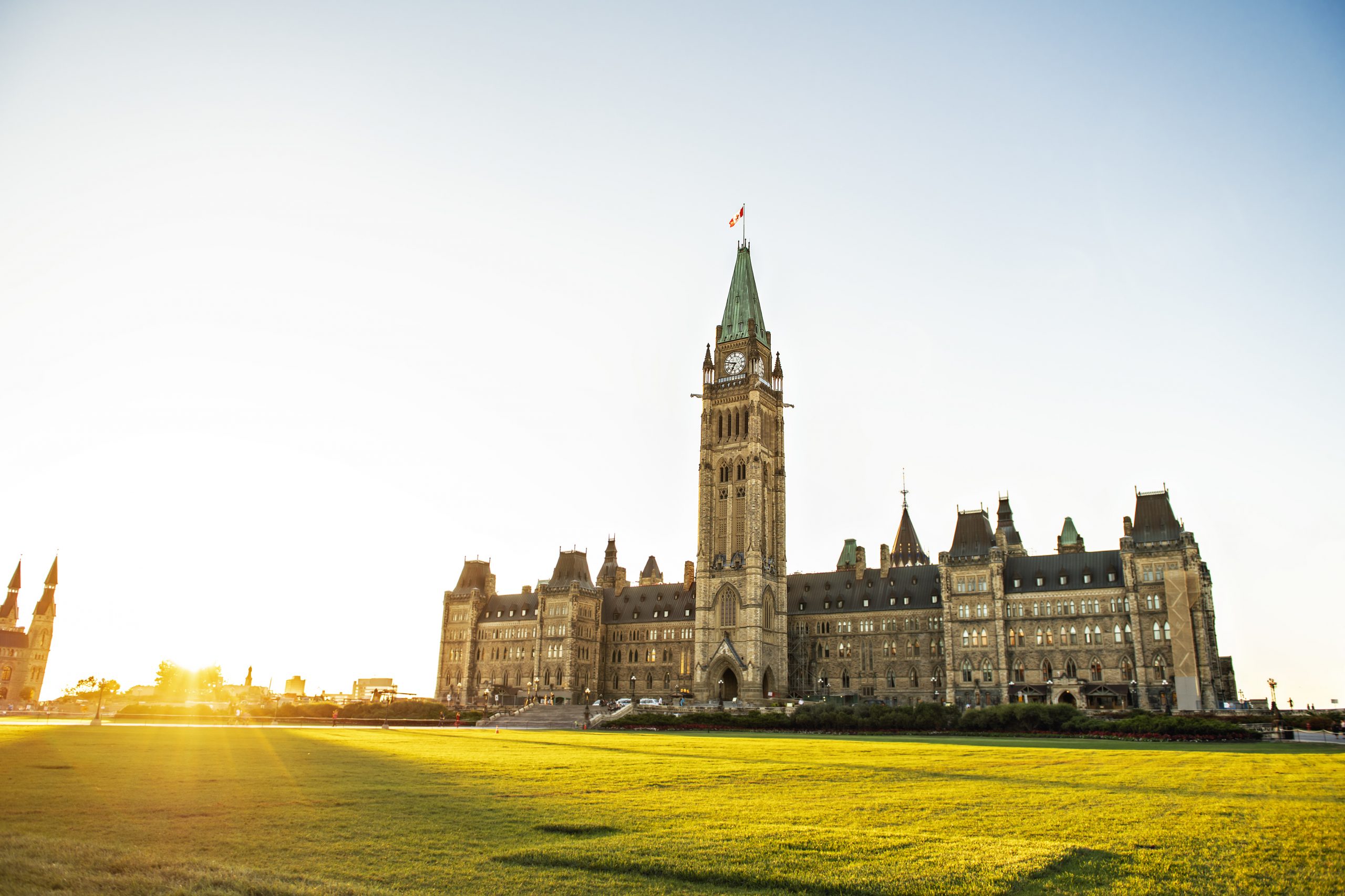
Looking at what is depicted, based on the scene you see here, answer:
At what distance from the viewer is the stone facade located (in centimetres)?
14550

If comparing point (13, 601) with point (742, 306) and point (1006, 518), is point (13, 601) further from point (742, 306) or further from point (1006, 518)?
point (1006, 518)

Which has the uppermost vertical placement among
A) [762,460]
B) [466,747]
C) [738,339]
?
[738,339]

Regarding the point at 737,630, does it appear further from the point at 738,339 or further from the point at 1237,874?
the point at 1237,874

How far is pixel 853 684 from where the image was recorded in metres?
110

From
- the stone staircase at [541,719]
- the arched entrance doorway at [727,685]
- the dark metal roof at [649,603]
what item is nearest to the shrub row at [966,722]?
the stone staircase at [541,719]

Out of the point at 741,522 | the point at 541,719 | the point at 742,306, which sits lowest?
the point at 541,719

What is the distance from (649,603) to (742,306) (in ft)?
144

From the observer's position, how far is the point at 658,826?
49.1 ft

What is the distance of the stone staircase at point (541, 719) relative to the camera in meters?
76.1

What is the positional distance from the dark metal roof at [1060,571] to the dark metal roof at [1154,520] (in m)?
4.47

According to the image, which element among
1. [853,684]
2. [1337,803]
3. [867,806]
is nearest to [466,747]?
[867,806]

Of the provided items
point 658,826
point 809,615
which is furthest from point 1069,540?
point 658,826

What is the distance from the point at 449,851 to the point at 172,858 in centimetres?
356

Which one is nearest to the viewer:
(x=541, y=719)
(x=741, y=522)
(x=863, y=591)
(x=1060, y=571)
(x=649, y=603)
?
(x=541, y=719)
